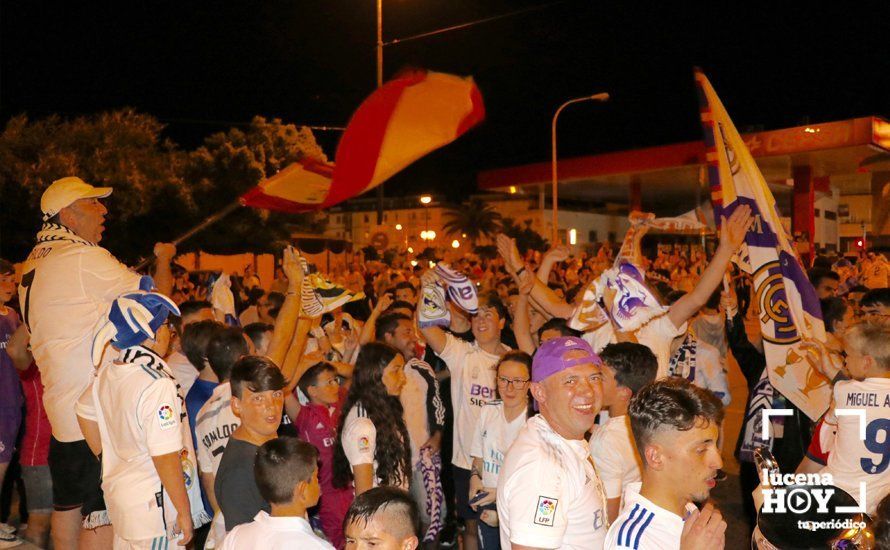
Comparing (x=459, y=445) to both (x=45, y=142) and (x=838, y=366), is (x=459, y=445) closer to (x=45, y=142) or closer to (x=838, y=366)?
(x=838, y=366)

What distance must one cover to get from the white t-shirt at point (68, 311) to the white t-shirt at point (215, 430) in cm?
84

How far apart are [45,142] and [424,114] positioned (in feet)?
107

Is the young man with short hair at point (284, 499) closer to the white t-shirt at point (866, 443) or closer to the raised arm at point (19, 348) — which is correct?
the white t-shirt at point (866, 443)

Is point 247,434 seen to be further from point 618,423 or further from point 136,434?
point 618,423

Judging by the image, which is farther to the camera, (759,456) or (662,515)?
(759,456)

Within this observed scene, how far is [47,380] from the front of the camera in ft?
17.8

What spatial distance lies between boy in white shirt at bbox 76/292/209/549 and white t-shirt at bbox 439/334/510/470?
8.37 ft

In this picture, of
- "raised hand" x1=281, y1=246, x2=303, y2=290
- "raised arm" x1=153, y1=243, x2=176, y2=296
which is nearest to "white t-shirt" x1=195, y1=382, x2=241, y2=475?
"raised hand" x1=281, y1=246, x2=303, y2=290

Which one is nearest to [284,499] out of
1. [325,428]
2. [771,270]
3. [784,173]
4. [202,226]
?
[325,428]

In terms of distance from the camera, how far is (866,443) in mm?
4371

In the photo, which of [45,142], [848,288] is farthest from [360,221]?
[848,288]

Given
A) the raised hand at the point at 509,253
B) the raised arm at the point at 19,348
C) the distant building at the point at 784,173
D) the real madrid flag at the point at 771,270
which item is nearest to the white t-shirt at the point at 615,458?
the real madrid flag at the point at 771,270

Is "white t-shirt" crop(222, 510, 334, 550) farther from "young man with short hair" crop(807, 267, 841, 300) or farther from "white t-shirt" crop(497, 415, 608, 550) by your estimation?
"young man with short hair" crop(807, 267, 841, 300)

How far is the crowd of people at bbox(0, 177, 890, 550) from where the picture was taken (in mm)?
3275
